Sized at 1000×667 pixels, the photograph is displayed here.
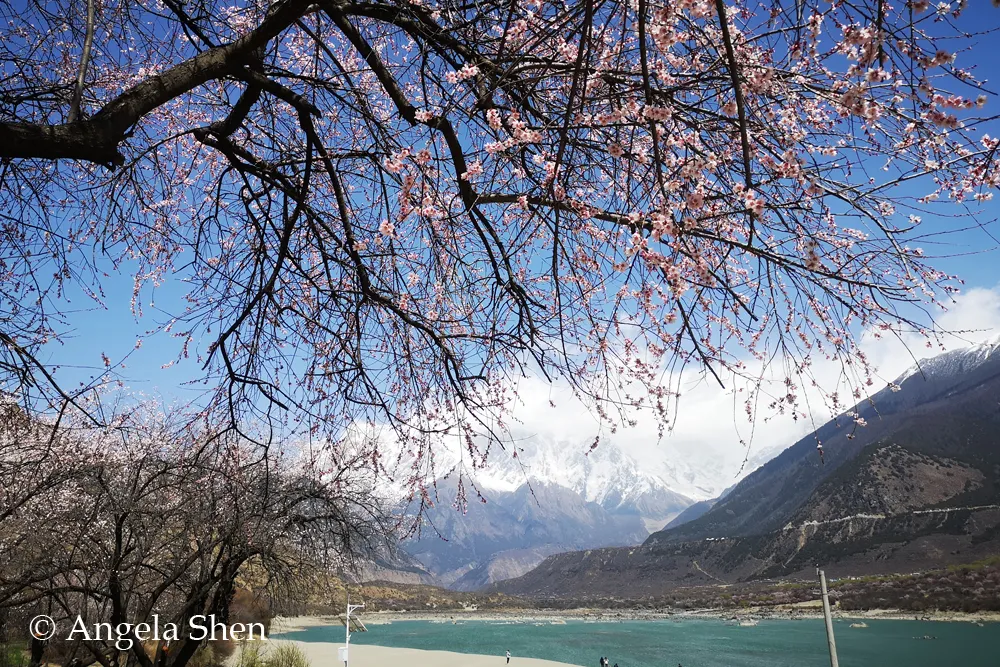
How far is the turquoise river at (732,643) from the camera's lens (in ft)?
106

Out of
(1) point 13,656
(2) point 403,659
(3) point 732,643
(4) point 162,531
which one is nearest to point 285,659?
(1) point 13,656

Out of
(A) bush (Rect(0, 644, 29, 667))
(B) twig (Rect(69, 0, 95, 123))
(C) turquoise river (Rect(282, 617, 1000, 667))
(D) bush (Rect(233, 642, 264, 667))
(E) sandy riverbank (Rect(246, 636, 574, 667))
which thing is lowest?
(C) turquoise river (Rect(282, 617, 1000, 667))

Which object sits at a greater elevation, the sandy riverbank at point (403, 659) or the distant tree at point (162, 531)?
the distant tree at point (162, 531)

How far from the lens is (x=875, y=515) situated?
83000 millimetres

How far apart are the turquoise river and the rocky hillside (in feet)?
49.9

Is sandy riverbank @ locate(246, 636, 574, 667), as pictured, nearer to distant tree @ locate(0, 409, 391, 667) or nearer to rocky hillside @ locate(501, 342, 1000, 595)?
distant tree @ locate(0, 409, 391, 667)

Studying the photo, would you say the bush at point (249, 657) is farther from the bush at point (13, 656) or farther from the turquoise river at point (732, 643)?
the turquoise river at point (732, 643)

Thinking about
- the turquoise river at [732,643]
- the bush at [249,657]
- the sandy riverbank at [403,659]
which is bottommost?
the turquoise river at [732,643]

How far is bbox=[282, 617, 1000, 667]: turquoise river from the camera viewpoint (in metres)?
32.2

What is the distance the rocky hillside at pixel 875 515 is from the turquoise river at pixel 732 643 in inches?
599

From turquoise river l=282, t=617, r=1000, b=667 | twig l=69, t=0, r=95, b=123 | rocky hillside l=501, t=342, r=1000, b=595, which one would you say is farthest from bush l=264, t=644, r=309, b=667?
rocky hillside l=501, t=342, r=1000, b=595

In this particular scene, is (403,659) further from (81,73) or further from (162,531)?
(81,73)

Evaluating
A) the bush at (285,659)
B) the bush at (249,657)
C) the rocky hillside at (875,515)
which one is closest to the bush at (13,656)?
the bush at (249,657)

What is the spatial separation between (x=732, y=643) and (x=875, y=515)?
2012 inches
